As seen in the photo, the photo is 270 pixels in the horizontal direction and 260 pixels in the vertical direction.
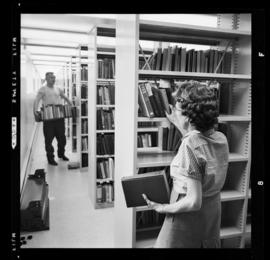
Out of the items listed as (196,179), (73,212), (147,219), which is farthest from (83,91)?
(196,179)

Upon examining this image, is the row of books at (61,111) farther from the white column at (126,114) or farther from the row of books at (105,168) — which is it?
the white column at (126,114)

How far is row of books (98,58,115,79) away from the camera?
2.84m

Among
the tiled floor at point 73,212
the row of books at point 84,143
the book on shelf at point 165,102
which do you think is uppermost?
the book on shelf at point 165,102

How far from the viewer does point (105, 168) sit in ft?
9.46

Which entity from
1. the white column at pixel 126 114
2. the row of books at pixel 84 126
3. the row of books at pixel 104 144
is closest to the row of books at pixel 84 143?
the row of books at pixel 84 126

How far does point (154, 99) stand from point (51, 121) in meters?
1.51

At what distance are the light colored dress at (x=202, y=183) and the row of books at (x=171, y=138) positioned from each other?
34cm

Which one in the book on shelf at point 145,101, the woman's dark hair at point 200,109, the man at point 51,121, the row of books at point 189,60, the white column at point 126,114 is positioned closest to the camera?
the woman's dark hair at point 200,109

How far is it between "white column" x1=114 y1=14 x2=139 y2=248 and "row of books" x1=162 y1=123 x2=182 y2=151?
0.82 feet

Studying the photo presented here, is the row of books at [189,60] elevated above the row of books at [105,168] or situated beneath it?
elevated above

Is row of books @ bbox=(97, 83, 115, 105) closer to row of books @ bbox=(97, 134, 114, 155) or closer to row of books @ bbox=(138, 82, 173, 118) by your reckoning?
row of books @ bbox=(97, 134, 114, 155)

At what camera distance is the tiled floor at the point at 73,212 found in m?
1.91
